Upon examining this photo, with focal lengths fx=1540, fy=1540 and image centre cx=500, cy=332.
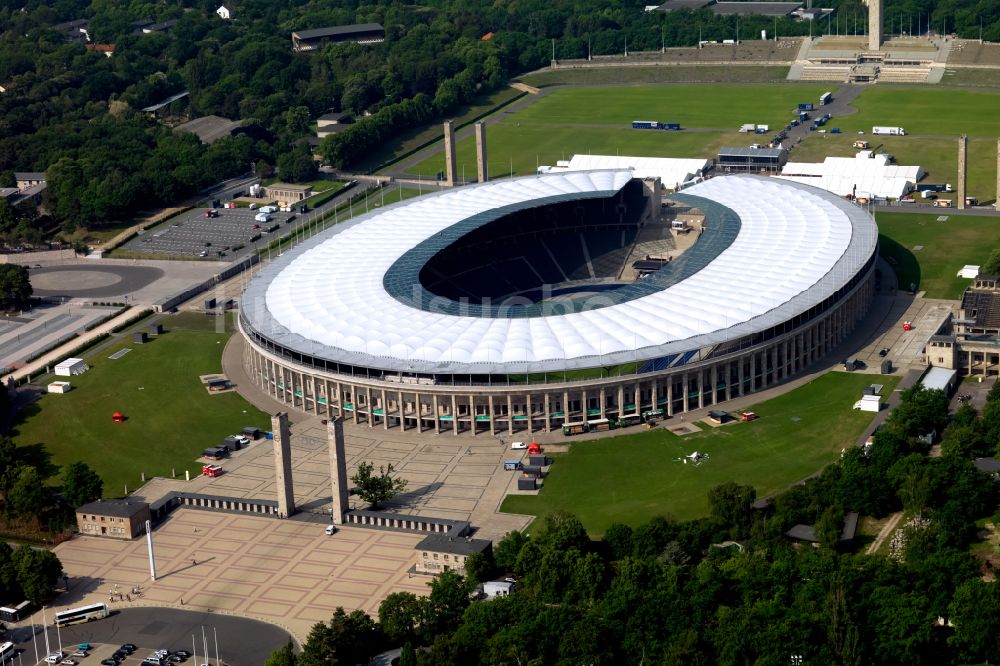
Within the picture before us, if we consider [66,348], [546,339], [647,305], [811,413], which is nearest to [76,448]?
[66,348]

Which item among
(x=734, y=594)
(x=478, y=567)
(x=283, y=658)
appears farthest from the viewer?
(x=478, y=567)

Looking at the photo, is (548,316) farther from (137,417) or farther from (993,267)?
(993,267)

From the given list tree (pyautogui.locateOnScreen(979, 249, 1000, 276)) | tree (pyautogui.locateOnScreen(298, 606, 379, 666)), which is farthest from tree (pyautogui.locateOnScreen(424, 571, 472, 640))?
tree (pyautogui.locateOnScreen(979, 249, 1000, 276))

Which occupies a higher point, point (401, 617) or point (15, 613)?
point (401, 617)

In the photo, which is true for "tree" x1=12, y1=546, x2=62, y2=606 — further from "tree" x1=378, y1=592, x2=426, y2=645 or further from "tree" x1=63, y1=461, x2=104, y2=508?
"tree" x1=378, y1=592, x2=426, y2=645

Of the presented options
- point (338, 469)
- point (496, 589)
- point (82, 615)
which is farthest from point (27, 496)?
point (496, 589)

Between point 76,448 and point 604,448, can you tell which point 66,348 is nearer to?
point 76,448
